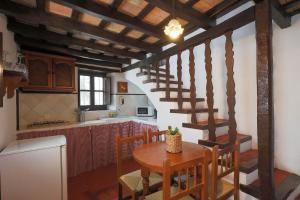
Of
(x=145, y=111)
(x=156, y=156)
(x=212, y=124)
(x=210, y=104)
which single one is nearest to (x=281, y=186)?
(x=212, y=124)

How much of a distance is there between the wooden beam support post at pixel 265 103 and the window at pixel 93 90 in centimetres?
342

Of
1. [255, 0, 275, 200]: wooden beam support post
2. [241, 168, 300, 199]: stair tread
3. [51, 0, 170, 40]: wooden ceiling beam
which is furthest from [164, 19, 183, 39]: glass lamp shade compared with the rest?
[241, 168, 300, 199]: stair tread

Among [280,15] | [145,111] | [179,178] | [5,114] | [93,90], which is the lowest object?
[179,178]

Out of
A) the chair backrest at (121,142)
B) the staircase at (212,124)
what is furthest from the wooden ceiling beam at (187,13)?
the chair backrest at (121,142)

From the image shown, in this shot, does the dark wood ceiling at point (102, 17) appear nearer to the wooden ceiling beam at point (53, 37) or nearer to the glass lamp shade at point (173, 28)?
the wooden ceiling beam at point (53, 37)

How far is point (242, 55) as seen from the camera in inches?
90.3

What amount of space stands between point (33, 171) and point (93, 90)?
2.43 metres

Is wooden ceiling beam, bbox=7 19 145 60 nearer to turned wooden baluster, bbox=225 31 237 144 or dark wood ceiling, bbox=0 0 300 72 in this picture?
dark wood ceiling, bbox=0 0 300 72

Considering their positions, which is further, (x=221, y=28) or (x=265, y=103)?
(x=221, y=28)

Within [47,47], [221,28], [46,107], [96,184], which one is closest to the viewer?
[221,28]

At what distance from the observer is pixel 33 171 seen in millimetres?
1780

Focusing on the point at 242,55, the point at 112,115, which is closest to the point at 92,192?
the point at 112,115

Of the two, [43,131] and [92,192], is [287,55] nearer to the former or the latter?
[92,192]

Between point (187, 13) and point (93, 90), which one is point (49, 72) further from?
point (187, 13)
